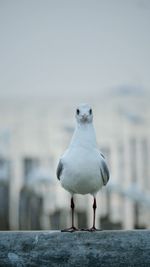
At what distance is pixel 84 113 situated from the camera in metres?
5.00

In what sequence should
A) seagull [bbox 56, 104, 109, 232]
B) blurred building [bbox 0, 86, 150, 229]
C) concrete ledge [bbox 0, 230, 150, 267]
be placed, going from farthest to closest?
1. blurred building [bbox 0, 86, 150, 229]
2. seagull [bbox 56, 104, 109, 232]
3. concrete ledge [bbox 0, 230, 150, 267]

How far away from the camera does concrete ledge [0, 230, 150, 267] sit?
4.54 m

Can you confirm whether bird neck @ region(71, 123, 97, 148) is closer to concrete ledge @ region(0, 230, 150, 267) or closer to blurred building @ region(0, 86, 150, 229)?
concrete ledge @ region(0, 230, 150, 267)

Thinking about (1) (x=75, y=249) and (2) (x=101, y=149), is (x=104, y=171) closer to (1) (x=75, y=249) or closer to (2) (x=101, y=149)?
(1) (x=75, y=249)

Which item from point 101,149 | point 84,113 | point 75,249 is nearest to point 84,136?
point 84,113

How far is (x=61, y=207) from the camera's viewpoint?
54.6 feet

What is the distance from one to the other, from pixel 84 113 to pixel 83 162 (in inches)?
9.3

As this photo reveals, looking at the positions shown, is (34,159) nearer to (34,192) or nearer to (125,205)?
(125,205)

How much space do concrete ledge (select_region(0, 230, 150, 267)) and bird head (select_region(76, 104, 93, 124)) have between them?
0.62 metres

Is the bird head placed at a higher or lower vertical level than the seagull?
higher

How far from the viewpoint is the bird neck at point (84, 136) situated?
16.5 feet

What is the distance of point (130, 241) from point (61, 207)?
1211 cm

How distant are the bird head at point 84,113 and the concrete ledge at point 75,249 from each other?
621mm

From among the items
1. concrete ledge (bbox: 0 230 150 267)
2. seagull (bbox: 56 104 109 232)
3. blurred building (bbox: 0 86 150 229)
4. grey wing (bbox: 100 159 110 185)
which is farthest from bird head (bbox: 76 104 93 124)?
blurred building (bbox: 0 86 150 229)
